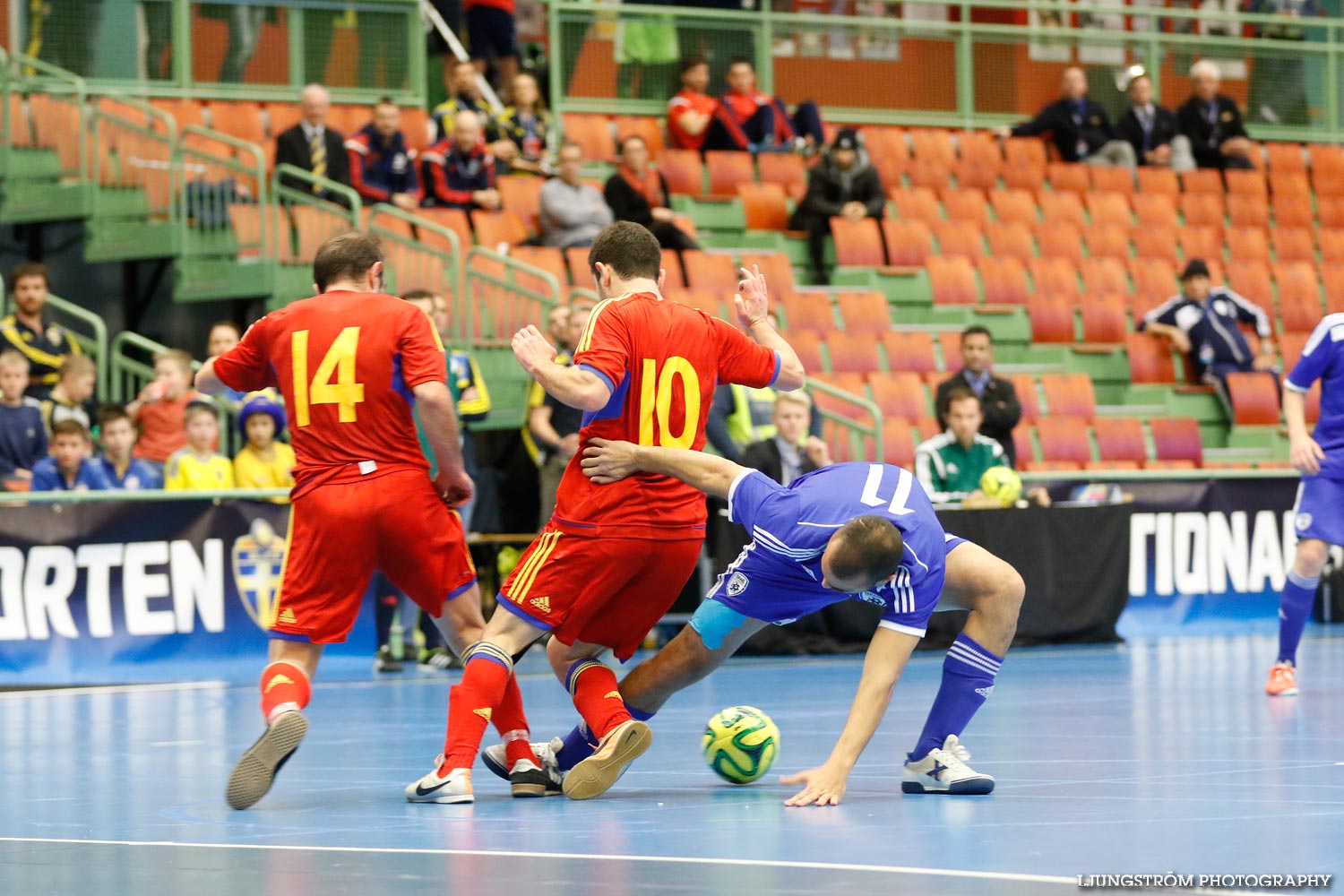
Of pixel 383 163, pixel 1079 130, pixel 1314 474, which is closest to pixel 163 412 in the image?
pixel 383 163

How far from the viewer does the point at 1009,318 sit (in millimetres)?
19203

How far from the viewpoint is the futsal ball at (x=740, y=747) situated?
670 cm

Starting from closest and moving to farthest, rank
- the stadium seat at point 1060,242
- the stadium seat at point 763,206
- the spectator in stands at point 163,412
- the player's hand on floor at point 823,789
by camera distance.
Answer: the player's hand on floor at point 823,789
the spectator in stands at point 163,412
the stadium seat at point 763,206
the stadium seat at point 1060,242

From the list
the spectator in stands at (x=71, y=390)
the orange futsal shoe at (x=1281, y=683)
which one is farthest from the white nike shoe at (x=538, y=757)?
the spectator in stands at (x=71, y=390)

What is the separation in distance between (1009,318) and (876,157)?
2870mm

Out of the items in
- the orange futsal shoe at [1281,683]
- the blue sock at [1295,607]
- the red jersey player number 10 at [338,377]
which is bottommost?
the orange futsal shoe at [1281,683]

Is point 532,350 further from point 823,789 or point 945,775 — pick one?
point 945,775

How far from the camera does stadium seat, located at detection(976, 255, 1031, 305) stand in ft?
63.7

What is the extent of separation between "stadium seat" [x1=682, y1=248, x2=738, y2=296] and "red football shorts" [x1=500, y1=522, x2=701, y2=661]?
10.5m

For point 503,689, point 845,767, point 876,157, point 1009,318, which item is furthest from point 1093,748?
point 876,157

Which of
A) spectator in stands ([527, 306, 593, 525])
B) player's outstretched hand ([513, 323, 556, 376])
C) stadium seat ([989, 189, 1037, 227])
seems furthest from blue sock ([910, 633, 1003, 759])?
stadium seat ([989, 189, 1037, 227])

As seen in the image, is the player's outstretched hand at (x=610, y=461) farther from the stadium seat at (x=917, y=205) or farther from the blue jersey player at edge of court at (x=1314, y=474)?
the stadium seat at (x=917, y=205)

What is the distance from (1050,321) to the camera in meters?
19.4

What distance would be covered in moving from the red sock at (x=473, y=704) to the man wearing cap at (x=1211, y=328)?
13.7 metres
